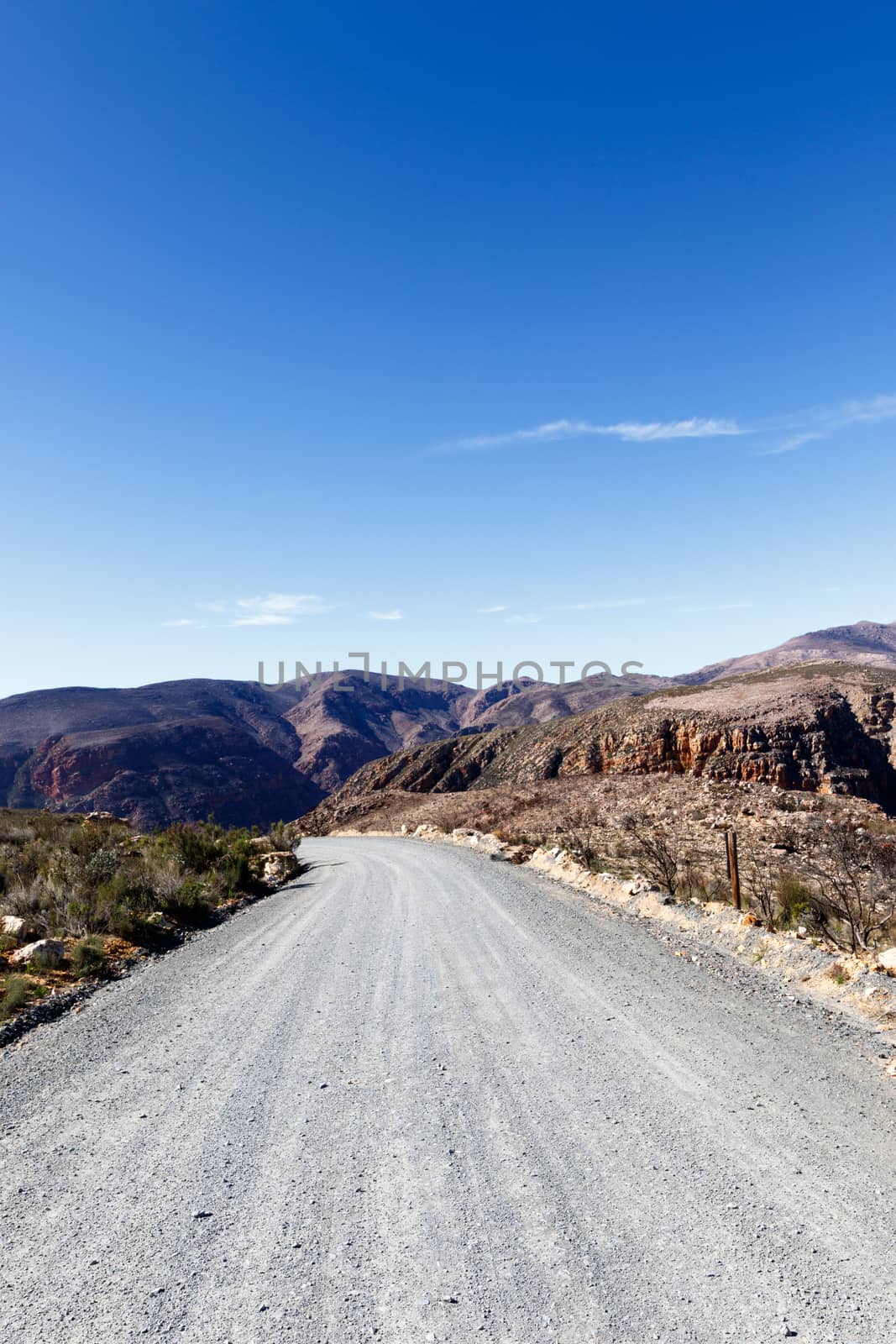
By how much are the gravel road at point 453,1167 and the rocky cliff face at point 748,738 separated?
1492 inches

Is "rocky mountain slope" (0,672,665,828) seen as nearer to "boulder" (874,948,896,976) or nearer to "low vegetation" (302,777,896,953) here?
"low vegetation" (302,777,896,953)

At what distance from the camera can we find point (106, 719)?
132 meters

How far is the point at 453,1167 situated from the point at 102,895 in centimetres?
1059

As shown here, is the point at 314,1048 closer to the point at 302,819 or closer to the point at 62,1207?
the point at 62,1207

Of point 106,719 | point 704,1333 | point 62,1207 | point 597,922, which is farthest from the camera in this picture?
point 106,719

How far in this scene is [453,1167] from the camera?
432 centimetres

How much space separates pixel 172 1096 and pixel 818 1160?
4646 millimetres

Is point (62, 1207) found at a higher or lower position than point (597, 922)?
higher

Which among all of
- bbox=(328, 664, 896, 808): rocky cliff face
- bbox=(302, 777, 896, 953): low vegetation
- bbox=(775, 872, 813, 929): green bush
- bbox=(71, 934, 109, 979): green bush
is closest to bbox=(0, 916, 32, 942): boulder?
bbox=(71, 934, 109, 979): green bush

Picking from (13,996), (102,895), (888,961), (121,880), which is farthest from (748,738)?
(13,996)

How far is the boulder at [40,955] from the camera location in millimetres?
9625

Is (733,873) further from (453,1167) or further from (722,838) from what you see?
(722,838)

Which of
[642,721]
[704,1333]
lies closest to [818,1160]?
[704,1333]

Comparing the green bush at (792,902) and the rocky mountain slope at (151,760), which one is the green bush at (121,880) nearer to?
the green bush at (792,902)
